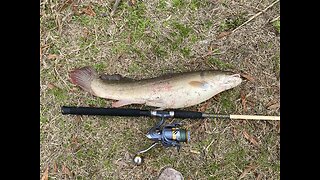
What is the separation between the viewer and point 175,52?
4023 millimetres

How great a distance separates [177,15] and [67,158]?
5.90 feet

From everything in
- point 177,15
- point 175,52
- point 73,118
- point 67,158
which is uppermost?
point 177,15

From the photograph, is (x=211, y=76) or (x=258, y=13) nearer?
(x=211, y=76)

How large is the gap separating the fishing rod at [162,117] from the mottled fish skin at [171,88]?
76 mm

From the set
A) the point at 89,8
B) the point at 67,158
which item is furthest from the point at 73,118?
the point at 89,8

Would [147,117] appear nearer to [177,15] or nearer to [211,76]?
[211,76]

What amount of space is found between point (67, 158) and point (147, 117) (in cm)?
89

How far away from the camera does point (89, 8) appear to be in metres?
4.07

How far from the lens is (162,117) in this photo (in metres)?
3.81

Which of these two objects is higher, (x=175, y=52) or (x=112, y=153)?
(x=175, y=52)

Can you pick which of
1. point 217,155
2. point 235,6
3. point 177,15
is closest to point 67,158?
point 217,155

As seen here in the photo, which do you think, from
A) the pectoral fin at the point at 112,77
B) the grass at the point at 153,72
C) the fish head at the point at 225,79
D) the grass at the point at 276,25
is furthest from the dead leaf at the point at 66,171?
the grass at the point at 276,25

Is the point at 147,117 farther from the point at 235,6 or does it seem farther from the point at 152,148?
the point at 235,6

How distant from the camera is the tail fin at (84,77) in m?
3.92
